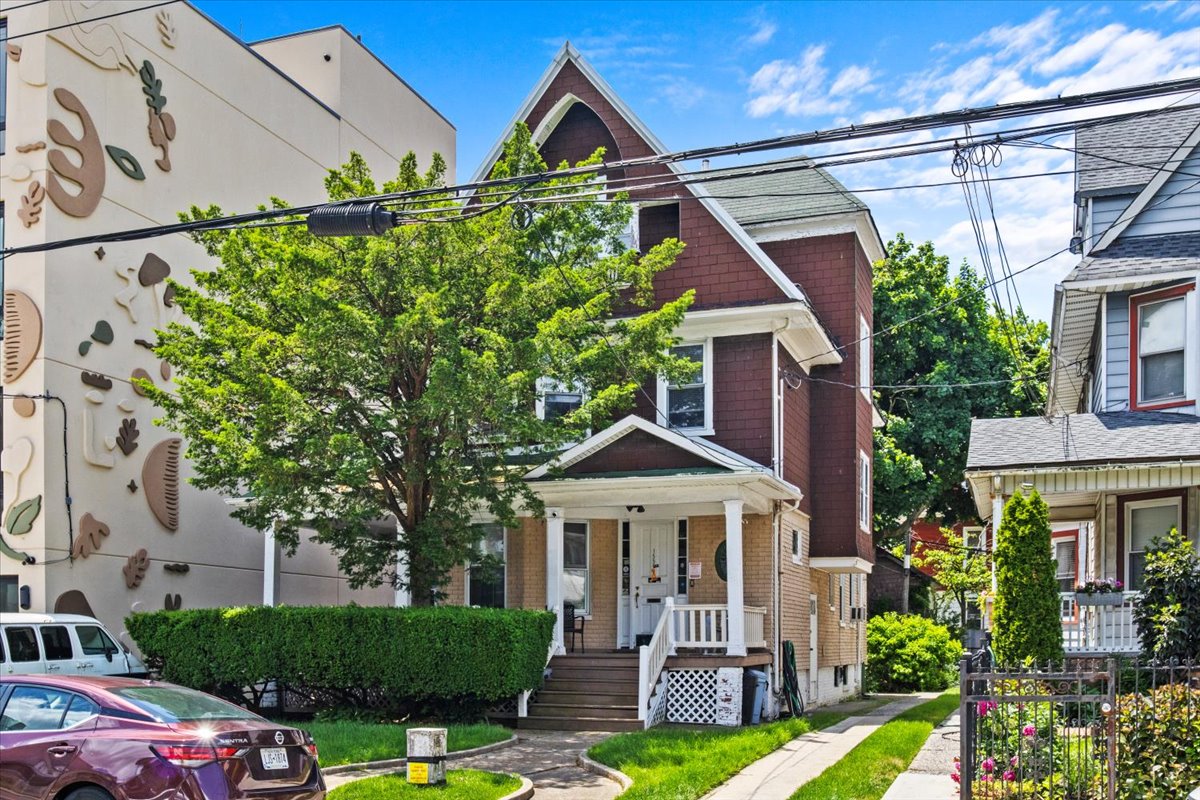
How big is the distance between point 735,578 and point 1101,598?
5.29 metres

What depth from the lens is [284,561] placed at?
1051 inches

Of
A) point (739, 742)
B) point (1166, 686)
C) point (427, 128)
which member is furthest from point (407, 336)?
point (427, 128)

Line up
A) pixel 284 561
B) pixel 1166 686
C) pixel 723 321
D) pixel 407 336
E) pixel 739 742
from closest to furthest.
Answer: pixel 1166 686, pixel 739 742, pixel 407 336, pixel 723 321, pixel 284 561

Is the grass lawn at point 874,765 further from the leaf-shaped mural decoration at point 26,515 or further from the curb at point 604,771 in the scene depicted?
the leaf-shaped mural decoration at point 26,515

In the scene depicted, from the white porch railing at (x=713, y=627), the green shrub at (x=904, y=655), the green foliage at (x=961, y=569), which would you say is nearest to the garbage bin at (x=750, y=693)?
the white porch railing at (x=713, y=627)

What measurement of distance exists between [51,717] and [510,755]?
6.72 m

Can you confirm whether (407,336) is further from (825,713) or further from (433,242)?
(825,713)

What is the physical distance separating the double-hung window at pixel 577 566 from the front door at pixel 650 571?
2.58 feet

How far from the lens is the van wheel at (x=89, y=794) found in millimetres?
9172

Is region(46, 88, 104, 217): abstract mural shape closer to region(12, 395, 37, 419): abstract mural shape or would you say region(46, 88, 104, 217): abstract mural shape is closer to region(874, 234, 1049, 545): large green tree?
region(12, 395, 37, 419): abstract mural shape

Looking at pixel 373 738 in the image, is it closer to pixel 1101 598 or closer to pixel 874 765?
pixel 874 765

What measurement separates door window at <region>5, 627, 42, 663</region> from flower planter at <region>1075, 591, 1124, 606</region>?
14.5 metres

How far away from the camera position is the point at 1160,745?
1055 cm

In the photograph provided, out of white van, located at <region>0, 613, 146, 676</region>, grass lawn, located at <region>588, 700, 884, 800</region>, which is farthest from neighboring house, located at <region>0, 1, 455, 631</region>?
grass lawn, located at <region>588, 700, 884, 800</region>
